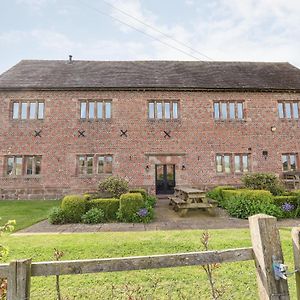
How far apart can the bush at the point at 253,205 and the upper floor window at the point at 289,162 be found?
8345 millimetres

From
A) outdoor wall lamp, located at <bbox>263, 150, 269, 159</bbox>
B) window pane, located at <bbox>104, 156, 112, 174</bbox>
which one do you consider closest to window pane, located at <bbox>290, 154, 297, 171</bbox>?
outdoor wall lamp, located at <bbox>263, 150, 269, 159</bbox>

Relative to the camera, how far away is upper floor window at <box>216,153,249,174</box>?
57.4 ft

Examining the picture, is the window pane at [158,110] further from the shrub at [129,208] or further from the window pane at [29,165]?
the window pane at [29,165]

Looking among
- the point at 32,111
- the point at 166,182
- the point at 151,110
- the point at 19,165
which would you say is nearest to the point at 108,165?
the point at 166,182

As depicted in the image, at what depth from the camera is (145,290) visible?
13.9 feet

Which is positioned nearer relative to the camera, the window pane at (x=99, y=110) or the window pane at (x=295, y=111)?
the window pane at (x=99, y=110)

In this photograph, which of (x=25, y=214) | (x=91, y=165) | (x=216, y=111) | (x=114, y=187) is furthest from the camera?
(x=216, y=111)

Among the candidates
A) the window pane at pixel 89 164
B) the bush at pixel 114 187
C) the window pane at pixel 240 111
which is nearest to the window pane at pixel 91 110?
the window pane at pixel 89 164

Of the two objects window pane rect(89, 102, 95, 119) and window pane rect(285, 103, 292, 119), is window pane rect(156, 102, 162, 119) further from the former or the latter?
window pane rect(285, 103, 292, 119)

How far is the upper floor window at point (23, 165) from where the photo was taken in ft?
54.9

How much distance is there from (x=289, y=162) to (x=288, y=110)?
12.8ft

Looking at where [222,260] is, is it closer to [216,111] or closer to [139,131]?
[139,131]

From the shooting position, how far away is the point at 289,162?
699 inches

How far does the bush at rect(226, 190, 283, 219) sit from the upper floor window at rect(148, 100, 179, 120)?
8.36 meters
